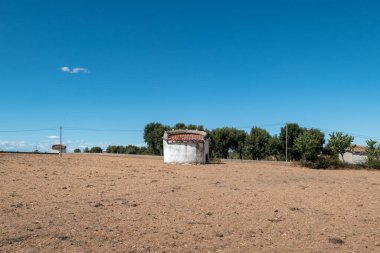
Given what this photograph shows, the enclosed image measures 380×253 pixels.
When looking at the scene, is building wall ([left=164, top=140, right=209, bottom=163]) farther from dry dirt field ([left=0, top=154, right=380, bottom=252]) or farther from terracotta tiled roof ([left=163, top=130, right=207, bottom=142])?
dry dirt field ([left=0, top=154, right=380, bottom=252])

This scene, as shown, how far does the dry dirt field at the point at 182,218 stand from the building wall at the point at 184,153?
2051 cm

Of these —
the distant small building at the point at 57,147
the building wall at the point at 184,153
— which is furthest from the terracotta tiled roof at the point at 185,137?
the distant small building at the point at 57,147

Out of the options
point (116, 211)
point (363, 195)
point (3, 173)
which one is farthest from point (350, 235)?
point (3, 173)

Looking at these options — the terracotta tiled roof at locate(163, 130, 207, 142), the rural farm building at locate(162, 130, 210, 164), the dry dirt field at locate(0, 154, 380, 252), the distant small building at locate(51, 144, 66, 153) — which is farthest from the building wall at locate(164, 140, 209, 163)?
the distant small building at locate(51, 144, 66, 153)

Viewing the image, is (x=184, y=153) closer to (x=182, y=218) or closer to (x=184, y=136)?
(x=184, y=136)

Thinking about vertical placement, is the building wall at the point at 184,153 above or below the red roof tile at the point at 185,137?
below

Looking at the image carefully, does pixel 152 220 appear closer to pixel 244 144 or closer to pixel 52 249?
pixel 52 249

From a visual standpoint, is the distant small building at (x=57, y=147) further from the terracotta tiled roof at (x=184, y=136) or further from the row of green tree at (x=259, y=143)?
the terracotta tiled roof at (x=184, y=136)

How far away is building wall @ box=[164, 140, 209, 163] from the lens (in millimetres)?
39656

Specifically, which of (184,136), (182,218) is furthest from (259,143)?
(182,218)

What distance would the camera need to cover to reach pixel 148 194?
53.0ft

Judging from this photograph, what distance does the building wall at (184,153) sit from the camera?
39656 millimetres

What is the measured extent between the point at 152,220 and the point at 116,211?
166 cm

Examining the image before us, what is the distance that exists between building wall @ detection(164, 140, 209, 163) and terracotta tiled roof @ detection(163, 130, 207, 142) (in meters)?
0.47
